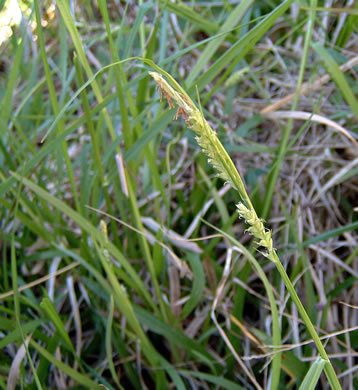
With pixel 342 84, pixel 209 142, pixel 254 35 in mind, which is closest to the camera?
pixel 209 142

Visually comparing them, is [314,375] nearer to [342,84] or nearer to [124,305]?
[124,305]

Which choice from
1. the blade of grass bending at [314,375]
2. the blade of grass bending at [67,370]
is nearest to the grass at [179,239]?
the blade of grass bending at [67,370]

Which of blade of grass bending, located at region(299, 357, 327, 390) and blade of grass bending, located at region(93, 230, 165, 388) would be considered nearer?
blade of grass bending, located at region(299, 357, 327, 390)

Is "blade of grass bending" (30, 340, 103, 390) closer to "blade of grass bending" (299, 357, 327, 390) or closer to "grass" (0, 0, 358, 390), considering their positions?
"grass" (0, 0, 358, 390)

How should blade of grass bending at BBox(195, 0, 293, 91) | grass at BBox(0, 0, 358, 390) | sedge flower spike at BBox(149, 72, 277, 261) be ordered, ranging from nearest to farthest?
1. sedge flower spike at BBox(149, 72, 277, 261)
2. blade of grass bending at BBox(195, 0, 293, 91)
3. grass at BBox(0, 0, 358, 390)

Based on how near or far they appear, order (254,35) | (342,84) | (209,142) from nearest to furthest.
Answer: (209,142)
(254,35)
(342,84)

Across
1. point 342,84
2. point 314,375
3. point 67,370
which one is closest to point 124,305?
point 67,370

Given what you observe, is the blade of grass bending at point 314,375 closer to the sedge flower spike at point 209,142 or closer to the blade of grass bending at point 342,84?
the sedge flower spike at point 209,142

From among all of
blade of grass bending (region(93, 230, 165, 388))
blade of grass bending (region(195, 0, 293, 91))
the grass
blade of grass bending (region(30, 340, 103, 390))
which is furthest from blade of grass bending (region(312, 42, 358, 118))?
blade of grass bending (region(30, 340, 103, 390))

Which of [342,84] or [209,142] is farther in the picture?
[342,84]
